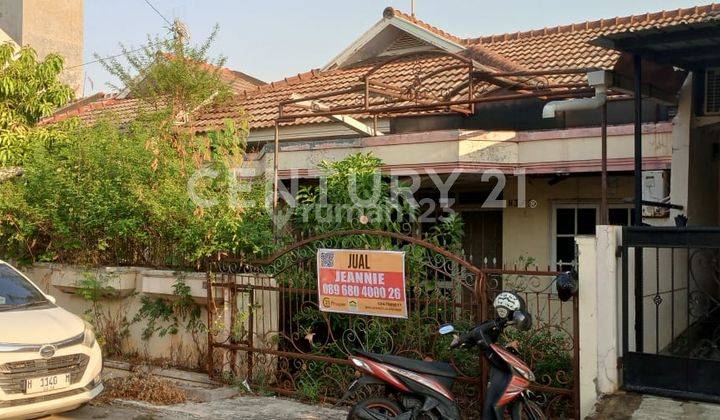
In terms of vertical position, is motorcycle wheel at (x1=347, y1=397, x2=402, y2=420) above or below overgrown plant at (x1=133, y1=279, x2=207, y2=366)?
below

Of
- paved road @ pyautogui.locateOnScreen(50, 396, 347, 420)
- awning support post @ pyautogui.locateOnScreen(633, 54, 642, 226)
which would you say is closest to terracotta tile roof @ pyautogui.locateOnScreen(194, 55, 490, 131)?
awning support post @ pyautogui.locateOnScreen(633, 54, 642, 226)

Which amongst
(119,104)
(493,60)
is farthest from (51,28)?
(493,60)

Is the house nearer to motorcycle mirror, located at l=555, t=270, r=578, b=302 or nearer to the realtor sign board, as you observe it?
motorcycle mirror, located at l=555, t=270, r=578, b=302

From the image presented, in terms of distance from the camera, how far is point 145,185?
29.5ft

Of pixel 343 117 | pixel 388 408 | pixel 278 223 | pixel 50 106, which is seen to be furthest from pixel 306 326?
pixel 50 106

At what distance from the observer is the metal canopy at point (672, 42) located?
5.72 m

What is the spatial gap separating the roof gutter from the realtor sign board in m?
2.28

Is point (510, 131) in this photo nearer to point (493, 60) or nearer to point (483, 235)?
point (493, 60)

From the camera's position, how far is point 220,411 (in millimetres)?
6867

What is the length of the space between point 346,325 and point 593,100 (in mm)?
3371

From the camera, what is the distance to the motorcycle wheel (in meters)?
5.52

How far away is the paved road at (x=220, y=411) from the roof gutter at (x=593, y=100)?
3.74m

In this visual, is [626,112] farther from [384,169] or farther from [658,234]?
[658,234]

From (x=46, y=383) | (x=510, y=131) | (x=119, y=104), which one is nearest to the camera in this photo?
(x=46, y=383)
